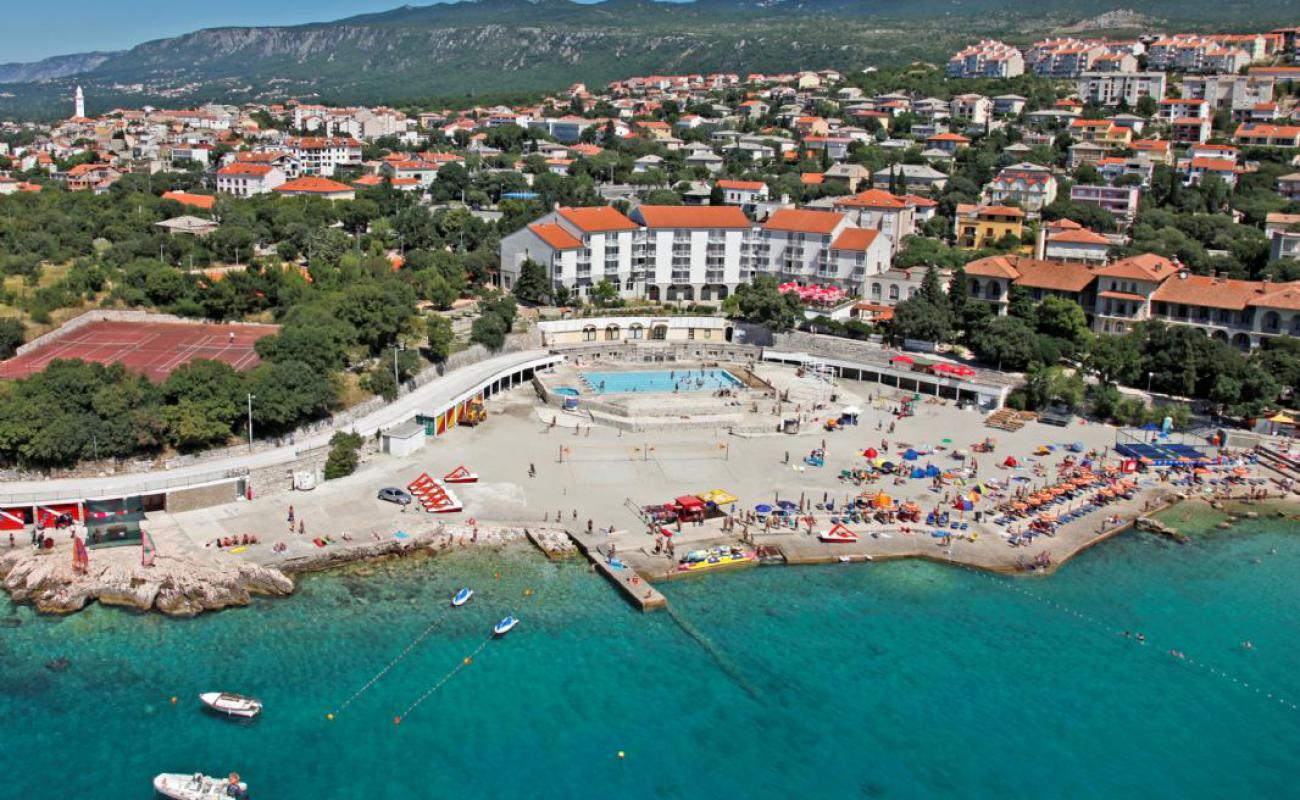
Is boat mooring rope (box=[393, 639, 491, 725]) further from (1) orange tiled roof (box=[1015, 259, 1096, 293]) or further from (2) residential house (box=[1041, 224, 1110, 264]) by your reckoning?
(2) residential house (box=[1041, 224, 1110, 264])

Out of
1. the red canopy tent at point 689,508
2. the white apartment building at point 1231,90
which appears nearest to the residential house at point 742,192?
the red canopy tent at point 689,508

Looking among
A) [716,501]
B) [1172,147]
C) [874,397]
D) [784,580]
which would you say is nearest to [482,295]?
[874,397]

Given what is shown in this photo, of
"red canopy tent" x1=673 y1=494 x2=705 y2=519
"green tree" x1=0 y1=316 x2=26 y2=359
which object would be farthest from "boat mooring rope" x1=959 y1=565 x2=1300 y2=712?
"green tree" x1=0 y1=316 x2=26 y2=359

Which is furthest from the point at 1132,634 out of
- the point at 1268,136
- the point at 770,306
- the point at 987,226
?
the point at 1268,136

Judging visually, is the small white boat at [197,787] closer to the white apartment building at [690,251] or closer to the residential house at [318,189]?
the white apartment building at [690,251]

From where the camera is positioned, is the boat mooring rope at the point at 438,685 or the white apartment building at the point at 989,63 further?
the white apartment building at the point at 989,63
